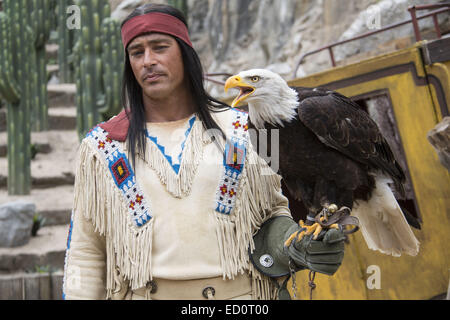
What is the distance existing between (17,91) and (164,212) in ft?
21.3

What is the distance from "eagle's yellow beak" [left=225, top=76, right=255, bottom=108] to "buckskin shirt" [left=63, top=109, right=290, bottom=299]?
0.51 ft

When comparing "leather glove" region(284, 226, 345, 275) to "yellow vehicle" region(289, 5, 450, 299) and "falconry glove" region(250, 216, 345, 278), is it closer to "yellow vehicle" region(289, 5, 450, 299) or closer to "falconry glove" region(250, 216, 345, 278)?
"falconry glove" region(250, 216, 345, 278)

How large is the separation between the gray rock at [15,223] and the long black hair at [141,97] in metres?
5.20

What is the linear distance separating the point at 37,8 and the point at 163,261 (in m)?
7.16

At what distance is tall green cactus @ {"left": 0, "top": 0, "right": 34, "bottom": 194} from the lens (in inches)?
281

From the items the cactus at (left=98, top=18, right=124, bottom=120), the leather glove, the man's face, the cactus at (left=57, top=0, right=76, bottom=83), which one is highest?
the cactus at (left=57, top=0, right=76, bottom=83)

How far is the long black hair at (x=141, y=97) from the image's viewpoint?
175 centimetres

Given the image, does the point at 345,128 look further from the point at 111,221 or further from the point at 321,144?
the point at 111,221

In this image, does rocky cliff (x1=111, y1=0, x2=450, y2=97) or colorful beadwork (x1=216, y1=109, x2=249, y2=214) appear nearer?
colorful beadwork (x1=216, y1=109, x2=249, y2=214)

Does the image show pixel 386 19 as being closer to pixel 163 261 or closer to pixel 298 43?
pixel 298 43

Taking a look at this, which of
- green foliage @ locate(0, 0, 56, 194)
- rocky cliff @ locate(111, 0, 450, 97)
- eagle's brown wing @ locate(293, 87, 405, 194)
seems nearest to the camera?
eagle's brown wing @ locate(293, 87, 405, 194)

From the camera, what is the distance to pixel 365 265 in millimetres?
3701

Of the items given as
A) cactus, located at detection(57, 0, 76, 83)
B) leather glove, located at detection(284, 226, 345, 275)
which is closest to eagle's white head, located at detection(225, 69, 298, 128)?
leather glove, located at detection(284, 226, 345, 275)

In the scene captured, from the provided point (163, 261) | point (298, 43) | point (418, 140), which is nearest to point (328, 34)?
point (298, 43)
